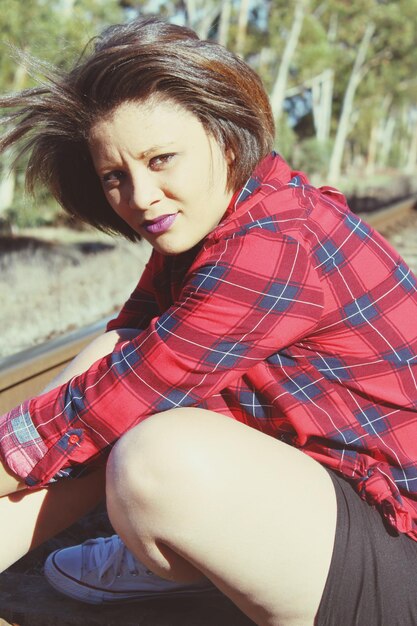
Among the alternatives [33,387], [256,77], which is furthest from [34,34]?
[256,77]

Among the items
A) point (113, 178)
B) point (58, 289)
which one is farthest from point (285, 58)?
point (113, 178)

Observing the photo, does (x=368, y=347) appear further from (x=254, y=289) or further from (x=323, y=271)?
(x=254, y=289)

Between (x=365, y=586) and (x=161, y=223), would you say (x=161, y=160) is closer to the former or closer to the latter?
(x=161, y=223)

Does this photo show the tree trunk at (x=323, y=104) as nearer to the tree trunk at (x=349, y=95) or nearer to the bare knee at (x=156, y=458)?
the tree trunk at (x=349, y=95)

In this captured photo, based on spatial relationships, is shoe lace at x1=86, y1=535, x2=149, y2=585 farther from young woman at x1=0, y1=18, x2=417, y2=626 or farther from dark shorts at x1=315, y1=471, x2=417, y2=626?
dark shorts at x1=315, y1=471, x2=417, y2=626

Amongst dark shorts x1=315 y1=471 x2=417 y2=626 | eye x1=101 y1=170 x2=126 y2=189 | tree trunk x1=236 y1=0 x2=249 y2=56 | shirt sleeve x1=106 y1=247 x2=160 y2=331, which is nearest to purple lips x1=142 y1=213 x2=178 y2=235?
eye x1=101 y1=170 x2=126 y2=189

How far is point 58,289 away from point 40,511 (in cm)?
388

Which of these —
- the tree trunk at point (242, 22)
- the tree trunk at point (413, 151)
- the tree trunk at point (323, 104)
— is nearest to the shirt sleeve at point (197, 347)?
the tree trunk at point (242, 22)

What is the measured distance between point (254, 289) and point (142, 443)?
14.4 inches

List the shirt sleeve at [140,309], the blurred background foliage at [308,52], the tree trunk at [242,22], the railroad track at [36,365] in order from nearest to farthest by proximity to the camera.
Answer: the shirt sleeve at [140,309] → the railroad track at [36,365] → the blurred background foliage at [308,52] → the tree trunk at [242,22]

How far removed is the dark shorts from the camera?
1.56 m

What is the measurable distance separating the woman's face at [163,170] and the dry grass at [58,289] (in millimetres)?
2539

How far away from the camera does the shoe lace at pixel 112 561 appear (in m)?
1.95

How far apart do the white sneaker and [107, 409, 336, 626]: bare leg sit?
356 millimetres
